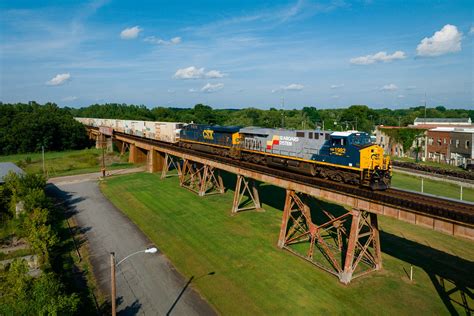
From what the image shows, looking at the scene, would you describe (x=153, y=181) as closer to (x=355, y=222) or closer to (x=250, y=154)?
(x=250, y=154)

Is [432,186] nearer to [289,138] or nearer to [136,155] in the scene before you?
[289,138]

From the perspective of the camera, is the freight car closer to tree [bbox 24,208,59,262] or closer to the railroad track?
tree [bbox 24,208,59,262]

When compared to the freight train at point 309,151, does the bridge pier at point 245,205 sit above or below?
below

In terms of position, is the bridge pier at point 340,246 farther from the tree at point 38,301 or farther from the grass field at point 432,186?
the grass field at point 432,186

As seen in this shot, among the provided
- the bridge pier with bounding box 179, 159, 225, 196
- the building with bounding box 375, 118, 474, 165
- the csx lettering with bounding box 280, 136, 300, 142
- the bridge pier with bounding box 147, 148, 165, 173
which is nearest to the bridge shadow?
the csx lettering with bounding box 280, 136, 300, 142

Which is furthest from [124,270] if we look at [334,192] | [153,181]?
[153,181]

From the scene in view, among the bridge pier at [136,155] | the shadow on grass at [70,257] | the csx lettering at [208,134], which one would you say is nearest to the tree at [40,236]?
the shadow on grass at [70,257]
